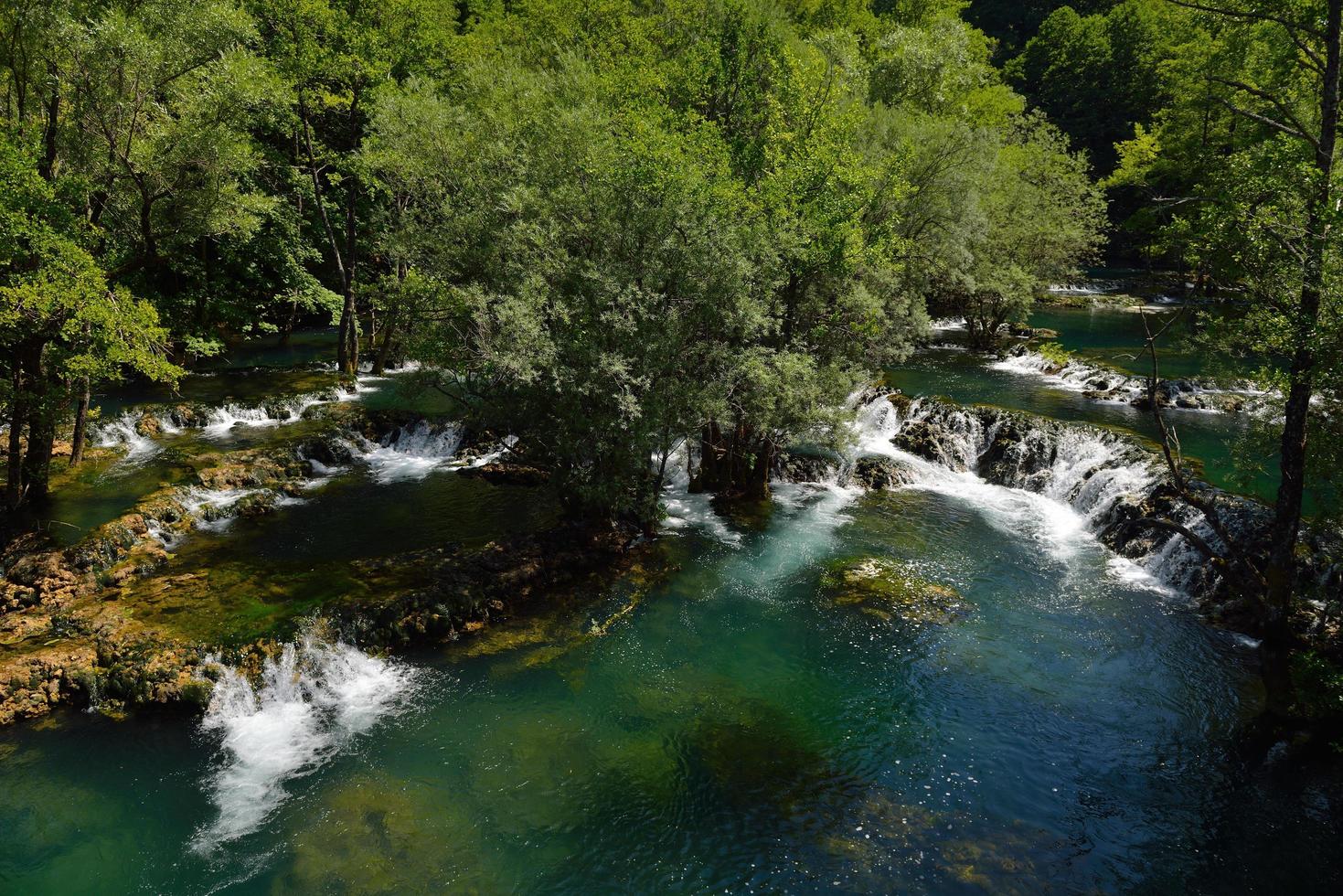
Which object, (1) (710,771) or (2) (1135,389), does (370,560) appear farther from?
(2) (1135,389)

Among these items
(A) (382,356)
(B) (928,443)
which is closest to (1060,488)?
(B) (928,443)

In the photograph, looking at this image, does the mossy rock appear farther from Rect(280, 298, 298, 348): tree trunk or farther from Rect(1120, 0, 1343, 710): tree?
Rect(280, 298, 298, 348): tree trunk

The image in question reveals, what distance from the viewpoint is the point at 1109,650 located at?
1390 centimetres

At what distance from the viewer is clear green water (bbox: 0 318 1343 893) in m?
9.19

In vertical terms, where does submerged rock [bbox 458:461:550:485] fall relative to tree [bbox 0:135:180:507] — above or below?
below

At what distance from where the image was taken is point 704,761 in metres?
11.1

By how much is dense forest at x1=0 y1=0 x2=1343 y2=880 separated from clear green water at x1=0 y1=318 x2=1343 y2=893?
234cm

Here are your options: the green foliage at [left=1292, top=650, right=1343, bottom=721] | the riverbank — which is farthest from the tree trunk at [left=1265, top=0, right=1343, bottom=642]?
the riverbank

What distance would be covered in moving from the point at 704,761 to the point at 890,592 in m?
7.04

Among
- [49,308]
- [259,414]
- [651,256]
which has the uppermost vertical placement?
[651,256]

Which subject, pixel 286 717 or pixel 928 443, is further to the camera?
pixel 928 443

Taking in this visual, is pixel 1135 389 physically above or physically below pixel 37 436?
above

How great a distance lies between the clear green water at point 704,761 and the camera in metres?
9.19

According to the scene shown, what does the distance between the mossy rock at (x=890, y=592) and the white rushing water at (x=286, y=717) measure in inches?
382
